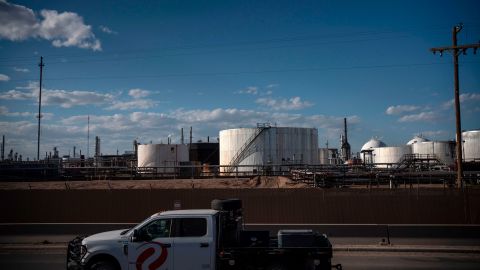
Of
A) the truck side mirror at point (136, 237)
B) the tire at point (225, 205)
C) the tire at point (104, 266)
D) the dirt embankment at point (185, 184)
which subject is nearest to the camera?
the truck side mirror at point (136, 237)

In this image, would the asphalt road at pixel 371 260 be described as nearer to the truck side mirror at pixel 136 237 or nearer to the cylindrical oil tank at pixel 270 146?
the truck side mirror at pixel 136 237

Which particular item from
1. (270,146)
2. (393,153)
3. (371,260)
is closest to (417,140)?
(393,153)

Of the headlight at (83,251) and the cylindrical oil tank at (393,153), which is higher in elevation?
the cylindrical oil tank at (393,153)

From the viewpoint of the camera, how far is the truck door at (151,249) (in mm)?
9172

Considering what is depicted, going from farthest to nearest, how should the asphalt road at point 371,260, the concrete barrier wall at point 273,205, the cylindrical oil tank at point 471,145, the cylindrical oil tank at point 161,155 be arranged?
the cylindrical oil tank at point 471,145 < the cylindrical oil tank at point 161,155 < the concrete barrier wall at point 273,205 < the asphalt road at point 371,260

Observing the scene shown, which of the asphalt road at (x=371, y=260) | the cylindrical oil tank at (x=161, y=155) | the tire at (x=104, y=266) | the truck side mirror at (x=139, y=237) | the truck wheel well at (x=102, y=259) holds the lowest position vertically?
the asphalt road at (x=371, y=260)

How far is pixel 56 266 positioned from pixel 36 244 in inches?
219

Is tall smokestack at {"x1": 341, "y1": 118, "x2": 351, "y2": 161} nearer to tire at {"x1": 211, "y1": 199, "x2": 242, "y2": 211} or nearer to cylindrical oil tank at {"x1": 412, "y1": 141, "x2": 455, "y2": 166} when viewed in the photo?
cylindrical oil tank at {"x1": 412, "y1": 141, "x2": 455, "y2": 166}

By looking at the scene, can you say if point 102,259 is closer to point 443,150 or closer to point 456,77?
point 456,77

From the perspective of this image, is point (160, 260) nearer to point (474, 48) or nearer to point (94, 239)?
point (94, 239)

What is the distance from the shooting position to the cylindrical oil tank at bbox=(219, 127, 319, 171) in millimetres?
48406

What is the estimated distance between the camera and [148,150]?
50.0 metres

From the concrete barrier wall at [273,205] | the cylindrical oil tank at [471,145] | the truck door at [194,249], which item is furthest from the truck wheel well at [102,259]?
the cylindrical oil tank at [471,145]

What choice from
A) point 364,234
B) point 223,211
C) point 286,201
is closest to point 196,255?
point 223,211
